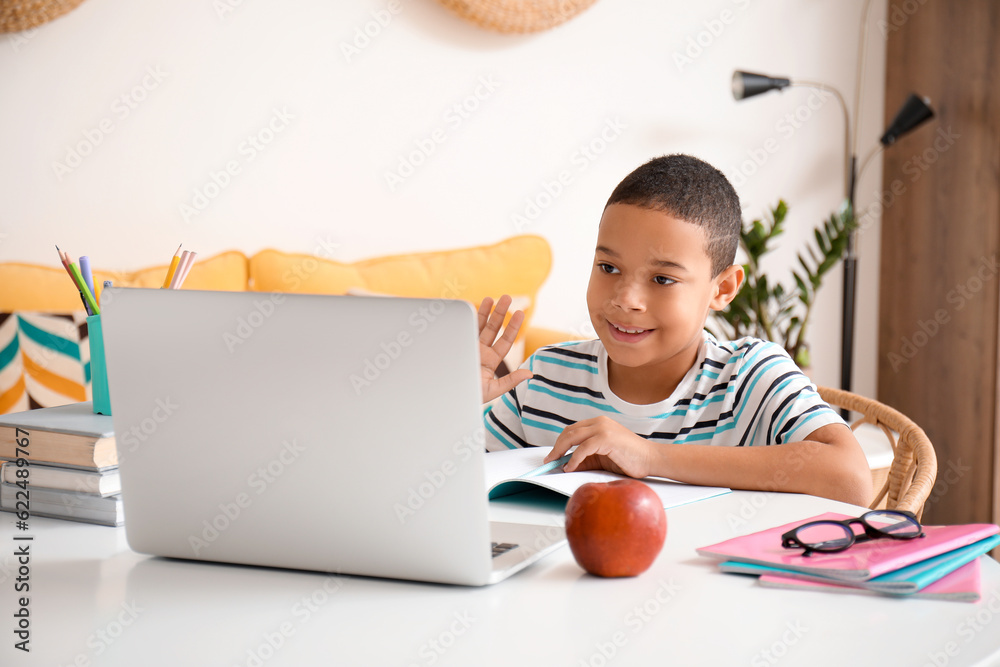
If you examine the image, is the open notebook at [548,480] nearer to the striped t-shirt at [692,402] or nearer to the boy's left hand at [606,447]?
the boy's left hand at [606,447]

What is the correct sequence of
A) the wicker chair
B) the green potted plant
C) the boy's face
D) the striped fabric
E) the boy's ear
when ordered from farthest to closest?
the green potted plant, the striped fabric, the boy's ear, the boy's face, the wicker chair

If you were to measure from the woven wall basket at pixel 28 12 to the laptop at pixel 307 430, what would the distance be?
4.87 ft

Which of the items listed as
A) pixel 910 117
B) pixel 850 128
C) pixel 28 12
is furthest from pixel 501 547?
pixel 850 128

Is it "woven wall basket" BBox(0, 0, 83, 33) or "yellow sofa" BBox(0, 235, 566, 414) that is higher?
"woven wall basket" BBox(0, 0, 83, 33)

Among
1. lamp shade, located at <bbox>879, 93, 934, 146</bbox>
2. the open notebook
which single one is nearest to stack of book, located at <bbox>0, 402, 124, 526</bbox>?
the open notebook

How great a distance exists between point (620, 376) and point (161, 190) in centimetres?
127

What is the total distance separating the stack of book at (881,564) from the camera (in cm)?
56

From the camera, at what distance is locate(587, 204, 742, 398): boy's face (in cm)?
106

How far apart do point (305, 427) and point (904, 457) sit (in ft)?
2.83

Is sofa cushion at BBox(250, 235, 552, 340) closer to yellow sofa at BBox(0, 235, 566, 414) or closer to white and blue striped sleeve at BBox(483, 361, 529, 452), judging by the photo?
yellow sofa at BBox(0, 235, 566, 414)

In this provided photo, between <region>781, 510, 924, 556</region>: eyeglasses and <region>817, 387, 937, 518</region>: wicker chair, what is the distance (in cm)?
28

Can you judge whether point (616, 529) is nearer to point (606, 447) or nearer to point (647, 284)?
point (606, 447)

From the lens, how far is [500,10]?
2.29 metres

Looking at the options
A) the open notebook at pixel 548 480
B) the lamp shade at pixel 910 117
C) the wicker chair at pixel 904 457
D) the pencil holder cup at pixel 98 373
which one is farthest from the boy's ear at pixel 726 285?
the lamp shade at pixel 910 117
